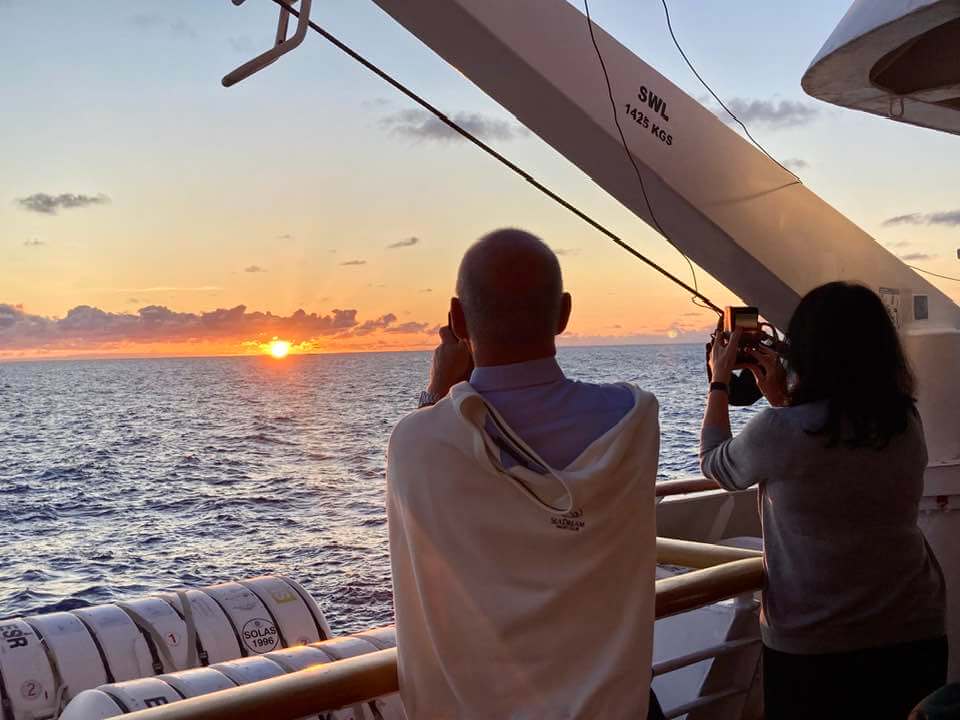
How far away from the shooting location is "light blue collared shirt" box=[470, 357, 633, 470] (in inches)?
54.6

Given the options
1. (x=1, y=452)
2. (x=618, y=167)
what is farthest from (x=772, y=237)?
(x=1, y=452)

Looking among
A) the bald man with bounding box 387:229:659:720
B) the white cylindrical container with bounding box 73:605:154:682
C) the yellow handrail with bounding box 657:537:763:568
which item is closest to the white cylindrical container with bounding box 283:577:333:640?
the white cylindrical container with bounding box 73:605:154:682

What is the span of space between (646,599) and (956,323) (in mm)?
2543

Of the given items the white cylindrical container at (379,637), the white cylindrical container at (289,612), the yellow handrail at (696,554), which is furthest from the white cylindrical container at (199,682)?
the white cylindrical container at (289,612)

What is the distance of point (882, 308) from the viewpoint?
2.10 m

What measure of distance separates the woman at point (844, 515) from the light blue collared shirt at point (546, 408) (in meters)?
0.74

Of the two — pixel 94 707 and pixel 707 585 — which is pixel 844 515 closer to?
pixel 707 585

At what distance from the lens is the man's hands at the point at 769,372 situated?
2428 mm

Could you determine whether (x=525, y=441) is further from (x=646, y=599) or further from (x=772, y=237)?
(x=772, y=237)

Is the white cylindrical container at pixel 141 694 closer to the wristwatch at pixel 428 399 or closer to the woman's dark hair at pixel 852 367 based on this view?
the wristwatch at pixel 428 399

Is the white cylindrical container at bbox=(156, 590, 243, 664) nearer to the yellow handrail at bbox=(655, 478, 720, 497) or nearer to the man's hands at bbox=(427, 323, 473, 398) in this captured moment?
the yellow handrail at bbox=(655, 478, 720, 497)

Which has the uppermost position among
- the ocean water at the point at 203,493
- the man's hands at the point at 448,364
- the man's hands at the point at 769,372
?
the man's hands at the point at 448,364

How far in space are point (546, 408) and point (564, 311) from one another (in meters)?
0.16

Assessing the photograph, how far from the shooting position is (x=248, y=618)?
4.50 metres
